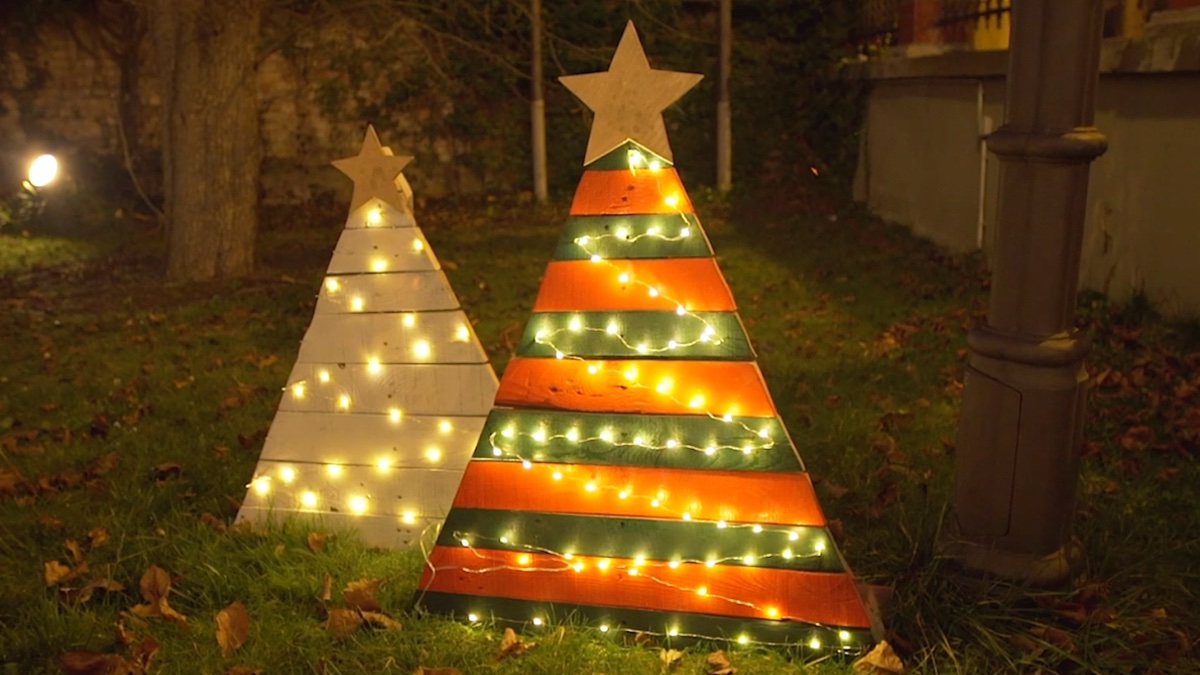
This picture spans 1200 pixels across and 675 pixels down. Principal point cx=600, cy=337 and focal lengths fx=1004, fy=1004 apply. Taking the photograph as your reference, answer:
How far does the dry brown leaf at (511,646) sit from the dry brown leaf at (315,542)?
34.3 inches

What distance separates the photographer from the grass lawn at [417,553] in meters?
2.79

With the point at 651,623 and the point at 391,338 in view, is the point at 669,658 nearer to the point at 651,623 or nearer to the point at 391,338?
the point at 651,623

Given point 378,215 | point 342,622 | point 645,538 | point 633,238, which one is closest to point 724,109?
point 378,215

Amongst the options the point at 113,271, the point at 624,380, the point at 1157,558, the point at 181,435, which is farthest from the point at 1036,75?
the point at 113,271

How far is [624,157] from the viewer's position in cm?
286

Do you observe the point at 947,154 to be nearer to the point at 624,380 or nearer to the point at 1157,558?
the point at 1157,558

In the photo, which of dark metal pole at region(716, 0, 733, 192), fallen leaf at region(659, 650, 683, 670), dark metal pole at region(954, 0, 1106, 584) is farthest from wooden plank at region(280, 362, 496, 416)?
dark metal pole at region(716, 0, 733, 192)

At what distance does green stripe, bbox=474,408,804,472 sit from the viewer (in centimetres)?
273

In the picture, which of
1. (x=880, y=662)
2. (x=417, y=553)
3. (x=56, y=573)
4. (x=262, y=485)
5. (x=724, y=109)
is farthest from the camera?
(x=724, y=109)

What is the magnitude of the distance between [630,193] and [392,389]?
3.84 ft

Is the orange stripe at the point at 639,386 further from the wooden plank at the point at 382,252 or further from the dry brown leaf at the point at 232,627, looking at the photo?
the dry brown leaf at the point at 232,627

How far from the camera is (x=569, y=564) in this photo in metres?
2.90

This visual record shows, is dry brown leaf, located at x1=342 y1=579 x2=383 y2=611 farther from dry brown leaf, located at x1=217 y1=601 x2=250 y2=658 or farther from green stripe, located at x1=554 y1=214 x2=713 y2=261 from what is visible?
green stripe, located at x1=554 y1=214 x2=713 y2=261

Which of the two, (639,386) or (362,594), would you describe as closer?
(639,386)
